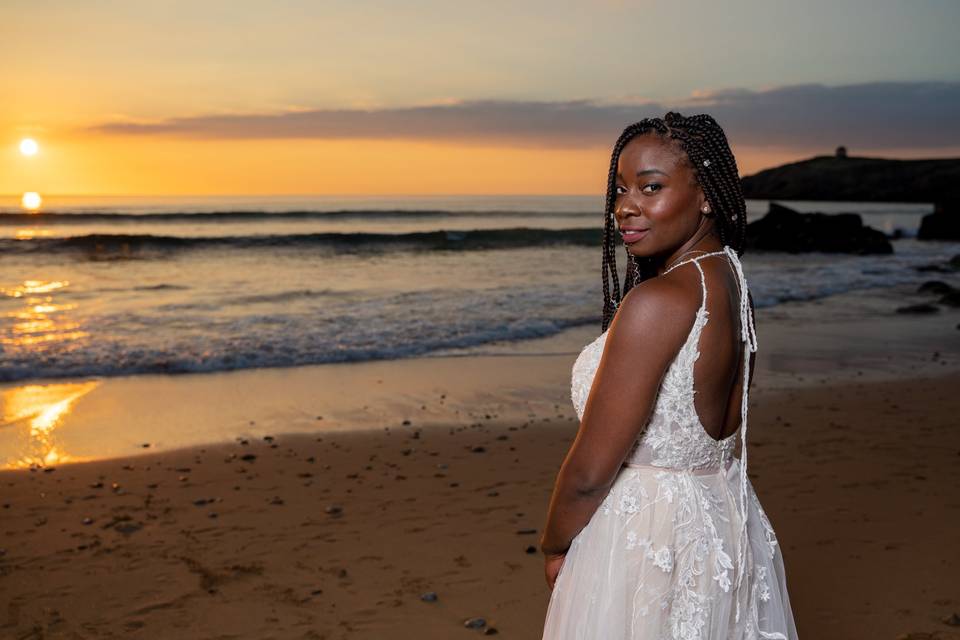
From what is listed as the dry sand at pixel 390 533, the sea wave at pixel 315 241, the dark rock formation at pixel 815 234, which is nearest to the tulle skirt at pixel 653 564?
the dry sand at pixel 390 533

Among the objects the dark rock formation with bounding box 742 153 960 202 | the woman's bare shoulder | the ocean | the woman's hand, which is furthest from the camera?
the dark rock formation with bounding box 742 153 960 202

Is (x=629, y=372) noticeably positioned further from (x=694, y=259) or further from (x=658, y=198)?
(x=658, y=198)

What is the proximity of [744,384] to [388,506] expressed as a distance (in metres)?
3.93

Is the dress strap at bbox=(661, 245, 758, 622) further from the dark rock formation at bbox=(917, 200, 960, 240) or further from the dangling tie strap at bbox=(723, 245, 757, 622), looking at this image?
the dark rock formation at bbox=(917, 200, 960, 240)

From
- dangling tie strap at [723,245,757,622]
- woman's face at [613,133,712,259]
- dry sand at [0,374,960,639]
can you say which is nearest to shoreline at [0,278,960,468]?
dry sand at [0,374,960,639]

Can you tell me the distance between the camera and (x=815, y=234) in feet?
94.4

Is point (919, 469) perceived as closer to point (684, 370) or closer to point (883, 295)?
point (684, 370)

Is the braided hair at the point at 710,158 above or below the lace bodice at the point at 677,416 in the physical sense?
above

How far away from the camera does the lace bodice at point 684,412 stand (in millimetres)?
2004

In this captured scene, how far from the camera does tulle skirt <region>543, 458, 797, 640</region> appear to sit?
209cm

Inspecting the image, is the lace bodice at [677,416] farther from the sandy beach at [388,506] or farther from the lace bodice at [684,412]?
the sandy beach at [388,506]

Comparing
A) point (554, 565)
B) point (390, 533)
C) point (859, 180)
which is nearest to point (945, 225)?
point (390, 533)

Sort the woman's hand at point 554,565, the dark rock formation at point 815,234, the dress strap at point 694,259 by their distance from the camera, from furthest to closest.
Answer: the dark rock formation at point 815,234, the woman's hand at point 554,565, the dress strap at point 694,259

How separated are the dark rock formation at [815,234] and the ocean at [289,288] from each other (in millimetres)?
1253
